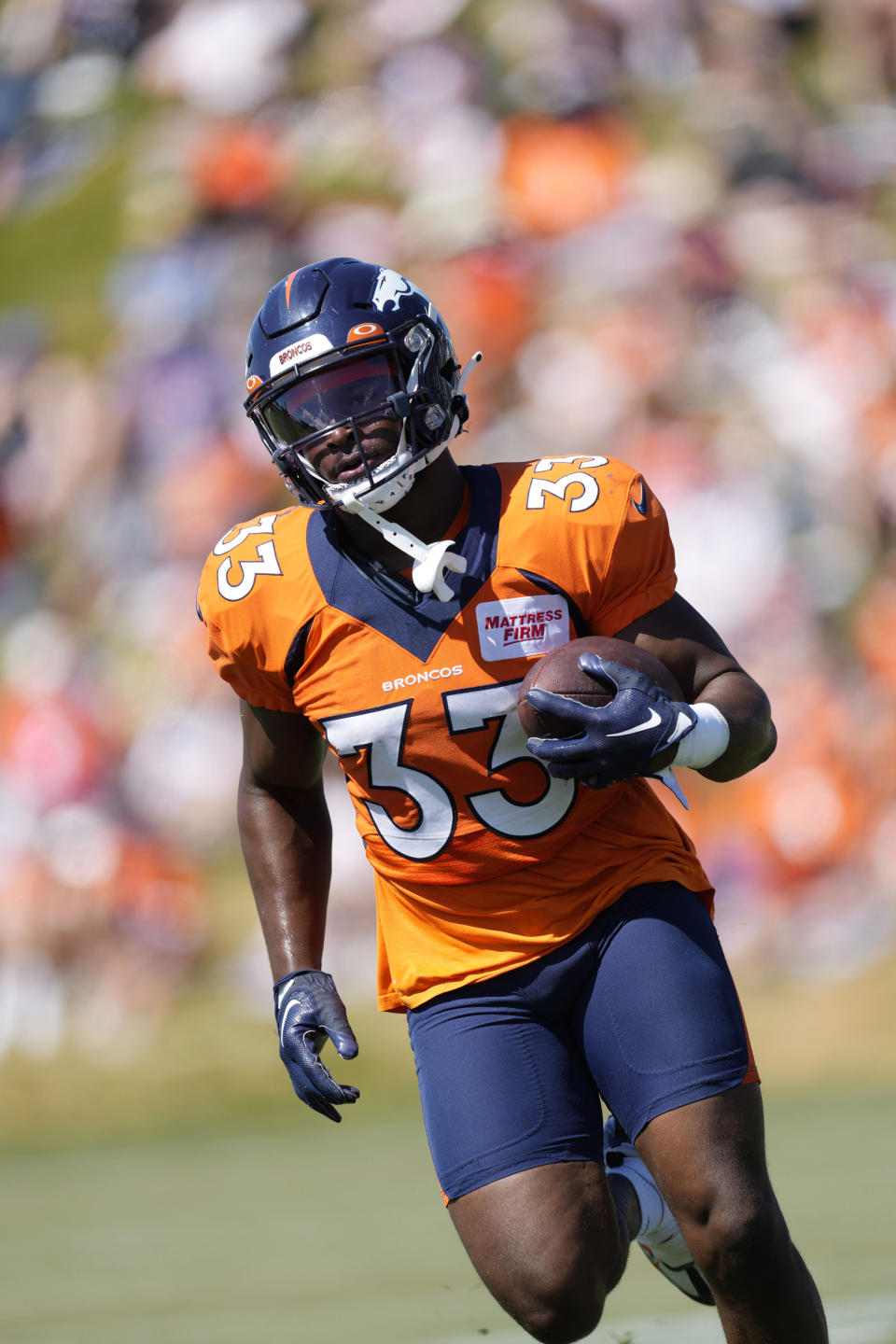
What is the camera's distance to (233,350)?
951 cm

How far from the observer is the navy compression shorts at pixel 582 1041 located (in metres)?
2.74

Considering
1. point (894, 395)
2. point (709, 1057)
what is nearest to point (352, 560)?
point (709, 1057)

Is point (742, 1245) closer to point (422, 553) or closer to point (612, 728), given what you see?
point (612, 728)

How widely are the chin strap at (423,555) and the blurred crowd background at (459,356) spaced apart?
18.2 feet

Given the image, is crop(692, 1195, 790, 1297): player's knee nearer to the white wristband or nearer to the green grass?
the white wristband

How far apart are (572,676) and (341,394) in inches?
26.3

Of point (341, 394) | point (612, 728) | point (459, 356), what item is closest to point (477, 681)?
point (612, 728)

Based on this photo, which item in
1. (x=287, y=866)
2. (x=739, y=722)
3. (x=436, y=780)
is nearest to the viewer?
(x=739, y=722)

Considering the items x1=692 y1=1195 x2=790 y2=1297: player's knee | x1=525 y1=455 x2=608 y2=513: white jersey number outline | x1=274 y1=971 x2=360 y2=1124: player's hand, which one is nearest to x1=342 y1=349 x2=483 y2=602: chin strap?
x1=525 y1=455 x2=608 y2=513: white jersey number outline

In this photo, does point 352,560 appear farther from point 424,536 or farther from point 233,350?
point 233,350

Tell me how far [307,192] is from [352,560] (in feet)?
24.2

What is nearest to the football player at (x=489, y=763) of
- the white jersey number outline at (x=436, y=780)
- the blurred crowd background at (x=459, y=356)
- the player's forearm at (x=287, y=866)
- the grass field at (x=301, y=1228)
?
the white jersey number outline at (x=436, y=780)

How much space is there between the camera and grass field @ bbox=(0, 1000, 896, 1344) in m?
4.28

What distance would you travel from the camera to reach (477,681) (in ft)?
9.34
